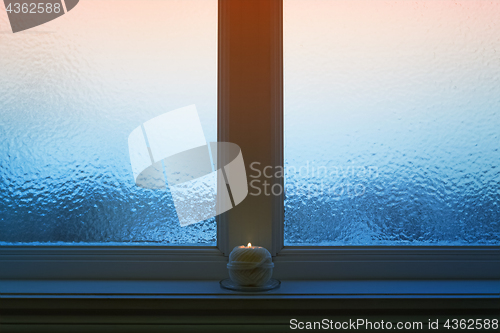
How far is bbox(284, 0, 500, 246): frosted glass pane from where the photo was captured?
1213mm

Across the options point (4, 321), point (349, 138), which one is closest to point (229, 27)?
point (349, 138)

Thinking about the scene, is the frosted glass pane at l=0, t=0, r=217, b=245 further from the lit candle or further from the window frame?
the lit candle

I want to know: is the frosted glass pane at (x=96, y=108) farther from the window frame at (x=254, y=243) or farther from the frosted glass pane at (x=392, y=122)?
the frosted glass pane at (x=392, y=122)

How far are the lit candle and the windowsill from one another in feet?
0.12

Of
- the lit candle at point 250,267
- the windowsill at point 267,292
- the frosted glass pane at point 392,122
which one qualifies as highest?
the frosted glass pane at point 392,122

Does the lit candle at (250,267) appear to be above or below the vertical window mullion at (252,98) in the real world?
below

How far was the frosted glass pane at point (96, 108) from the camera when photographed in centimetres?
119

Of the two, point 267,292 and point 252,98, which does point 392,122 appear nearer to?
point 252,98

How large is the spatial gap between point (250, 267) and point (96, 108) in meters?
0.68

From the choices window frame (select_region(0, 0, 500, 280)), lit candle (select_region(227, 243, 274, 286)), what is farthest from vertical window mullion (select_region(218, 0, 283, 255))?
lit candle (select_region(227, 243, 274, 286))

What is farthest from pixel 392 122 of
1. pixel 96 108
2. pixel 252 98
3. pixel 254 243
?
pixel 96 108

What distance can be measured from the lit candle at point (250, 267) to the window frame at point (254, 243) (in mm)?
143

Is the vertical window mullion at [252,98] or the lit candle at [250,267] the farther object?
the vertical window mullion at [252,98]

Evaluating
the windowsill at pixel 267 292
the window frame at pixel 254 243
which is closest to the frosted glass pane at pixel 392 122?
the window frame at pixel 254 243
